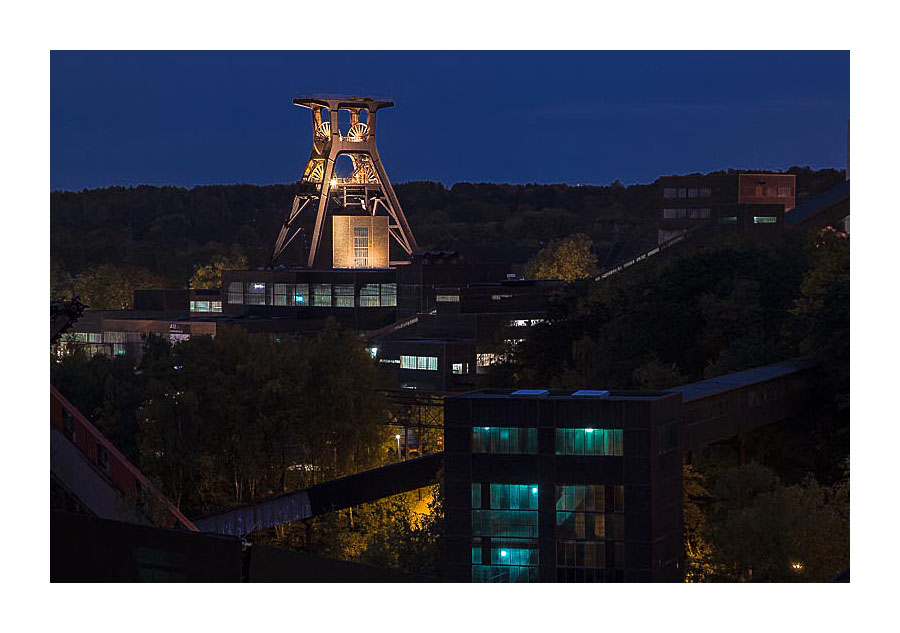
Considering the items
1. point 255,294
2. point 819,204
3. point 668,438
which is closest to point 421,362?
point 255,294

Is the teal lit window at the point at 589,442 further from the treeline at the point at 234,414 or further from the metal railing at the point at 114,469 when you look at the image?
the treeline at the point at 234,414

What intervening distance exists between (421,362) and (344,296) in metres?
16.3

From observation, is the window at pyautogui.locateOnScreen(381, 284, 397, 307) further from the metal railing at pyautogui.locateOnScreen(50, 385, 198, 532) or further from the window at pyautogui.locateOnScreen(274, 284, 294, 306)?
the metal railing at pyautogui.locateOnScreen(50, 385, 198, 532)

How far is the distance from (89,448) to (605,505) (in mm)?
10574

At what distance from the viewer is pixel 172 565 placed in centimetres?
1602

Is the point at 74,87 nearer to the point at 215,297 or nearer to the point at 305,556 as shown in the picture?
the point at 215,297

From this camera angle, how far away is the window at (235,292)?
72.2 metres

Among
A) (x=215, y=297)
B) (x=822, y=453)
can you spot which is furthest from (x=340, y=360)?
(x=215, y=297)

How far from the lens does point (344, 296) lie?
68.4 metres

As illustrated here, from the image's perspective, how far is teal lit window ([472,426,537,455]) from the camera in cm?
2580

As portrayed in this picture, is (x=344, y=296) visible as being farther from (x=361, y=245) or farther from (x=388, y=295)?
(x=361, y=245)

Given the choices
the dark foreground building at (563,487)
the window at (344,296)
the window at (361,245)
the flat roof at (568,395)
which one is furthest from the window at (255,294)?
the dark foreground building at (563,487)

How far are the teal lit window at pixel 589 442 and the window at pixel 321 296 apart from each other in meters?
44.2

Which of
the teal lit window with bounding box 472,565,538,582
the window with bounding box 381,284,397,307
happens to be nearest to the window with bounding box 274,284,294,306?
the window with bounding box 381,284,397,307
